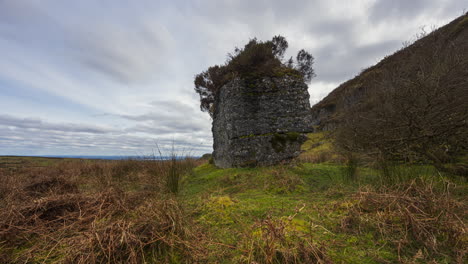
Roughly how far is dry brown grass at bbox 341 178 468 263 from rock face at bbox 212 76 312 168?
18.6ft

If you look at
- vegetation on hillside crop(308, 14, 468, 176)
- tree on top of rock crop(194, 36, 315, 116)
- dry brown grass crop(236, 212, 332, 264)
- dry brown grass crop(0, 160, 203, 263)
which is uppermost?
tree on top of rock crop(194, 36, 315, 116)

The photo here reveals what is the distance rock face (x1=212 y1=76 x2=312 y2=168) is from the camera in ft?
26.8

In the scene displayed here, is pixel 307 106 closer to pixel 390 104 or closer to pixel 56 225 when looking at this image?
pixel 390 104

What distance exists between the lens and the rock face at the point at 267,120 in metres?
8.17

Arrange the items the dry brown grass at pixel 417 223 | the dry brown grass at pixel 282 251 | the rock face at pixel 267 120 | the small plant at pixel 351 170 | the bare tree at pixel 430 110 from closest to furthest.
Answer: the dry brown grass at pixel 282 251 → the dry brown grass at pixel 417 223 → the bare tree at pixel 430 110 → the small plant at pixel 351 170 → the rock face at pixel 267 120

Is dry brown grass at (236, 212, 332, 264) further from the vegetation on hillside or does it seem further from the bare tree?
the bare tree

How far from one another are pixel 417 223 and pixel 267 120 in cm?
672

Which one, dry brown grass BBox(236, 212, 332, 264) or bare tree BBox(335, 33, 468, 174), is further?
bare tree BBox(335, 33, 468, 174)

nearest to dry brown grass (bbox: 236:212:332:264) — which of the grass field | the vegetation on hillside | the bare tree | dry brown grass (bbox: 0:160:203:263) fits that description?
the grass field

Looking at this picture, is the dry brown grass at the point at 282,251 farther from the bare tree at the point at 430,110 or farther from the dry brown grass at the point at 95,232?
the bare tree at the point at 430,110

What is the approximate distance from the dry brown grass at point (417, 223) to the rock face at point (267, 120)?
18.6 feet

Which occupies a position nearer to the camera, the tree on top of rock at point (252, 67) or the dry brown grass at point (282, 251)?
the dry brown grass at point (282, 251)

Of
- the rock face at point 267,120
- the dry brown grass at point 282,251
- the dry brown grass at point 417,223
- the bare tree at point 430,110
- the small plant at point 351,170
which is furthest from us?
the rock face at point 267,120

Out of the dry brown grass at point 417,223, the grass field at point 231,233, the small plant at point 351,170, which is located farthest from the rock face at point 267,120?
the dry brown grass at point 417,223
